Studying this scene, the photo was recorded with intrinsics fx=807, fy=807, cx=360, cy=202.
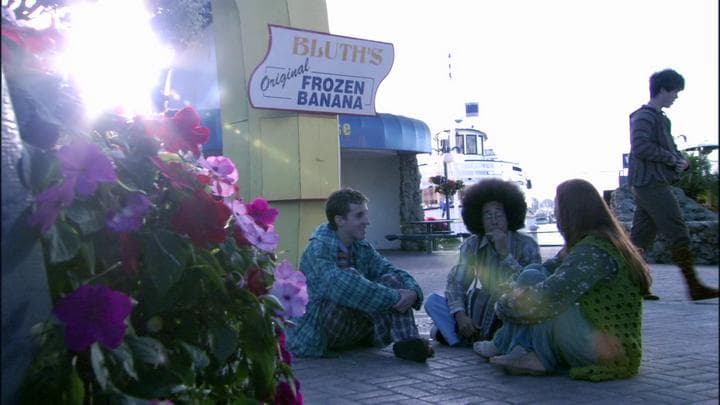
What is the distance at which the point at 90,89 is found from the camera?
1745mm

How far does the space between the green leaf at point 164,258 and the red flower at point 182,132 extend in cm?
35

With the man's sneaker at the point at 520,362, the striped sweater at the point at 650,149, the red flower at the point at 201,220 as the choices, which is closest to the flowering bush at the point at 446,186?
the striped sweater at the point at 650,149

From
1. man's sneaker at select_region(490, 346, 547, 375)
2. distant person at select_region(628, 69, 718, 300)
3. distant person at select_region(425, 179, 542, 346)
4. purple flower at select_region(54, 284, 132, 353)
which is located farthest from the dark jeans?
purple flower at select_region(54, 284, 132, 353)

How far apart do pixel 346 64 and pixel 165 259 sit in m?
6.03

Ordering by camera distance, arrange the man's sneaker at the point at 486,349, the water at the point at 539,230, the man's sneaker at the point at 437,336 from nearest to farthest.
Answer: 1. the man's sneaker at the point at 486,349
2. the man's sneaker at the point at 437,336
3. the water at the point at 539,230

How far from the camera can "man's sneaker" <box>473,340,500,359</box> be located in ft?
16.0

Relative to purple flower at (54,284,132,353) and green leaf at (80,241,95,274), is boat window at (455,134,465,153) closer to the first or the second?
green leaf at (80,241,95,274)

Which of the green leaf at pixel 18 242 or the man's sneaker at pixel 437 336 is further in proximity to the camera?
the man's sneaker at pixel 437 336

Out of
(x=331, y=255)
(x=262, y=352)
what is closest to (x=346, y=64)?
(x=331, y=255)

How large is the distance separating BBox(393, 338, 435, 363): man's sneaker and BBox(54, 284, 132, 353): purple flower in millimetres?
3812

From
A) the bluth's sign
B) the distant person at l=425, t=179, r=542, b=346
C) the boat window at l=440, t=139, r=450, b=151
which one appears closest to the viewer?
the distant person at l=425, t=179, r=542, b=346

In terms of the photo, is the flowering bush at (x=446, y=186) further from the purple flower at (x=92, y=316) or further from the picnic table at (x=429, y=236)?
the purple flower at (x=92, y=316)

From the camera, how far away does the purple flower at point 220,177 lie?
79.5 inches

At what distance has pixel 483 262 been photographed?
5.56m
